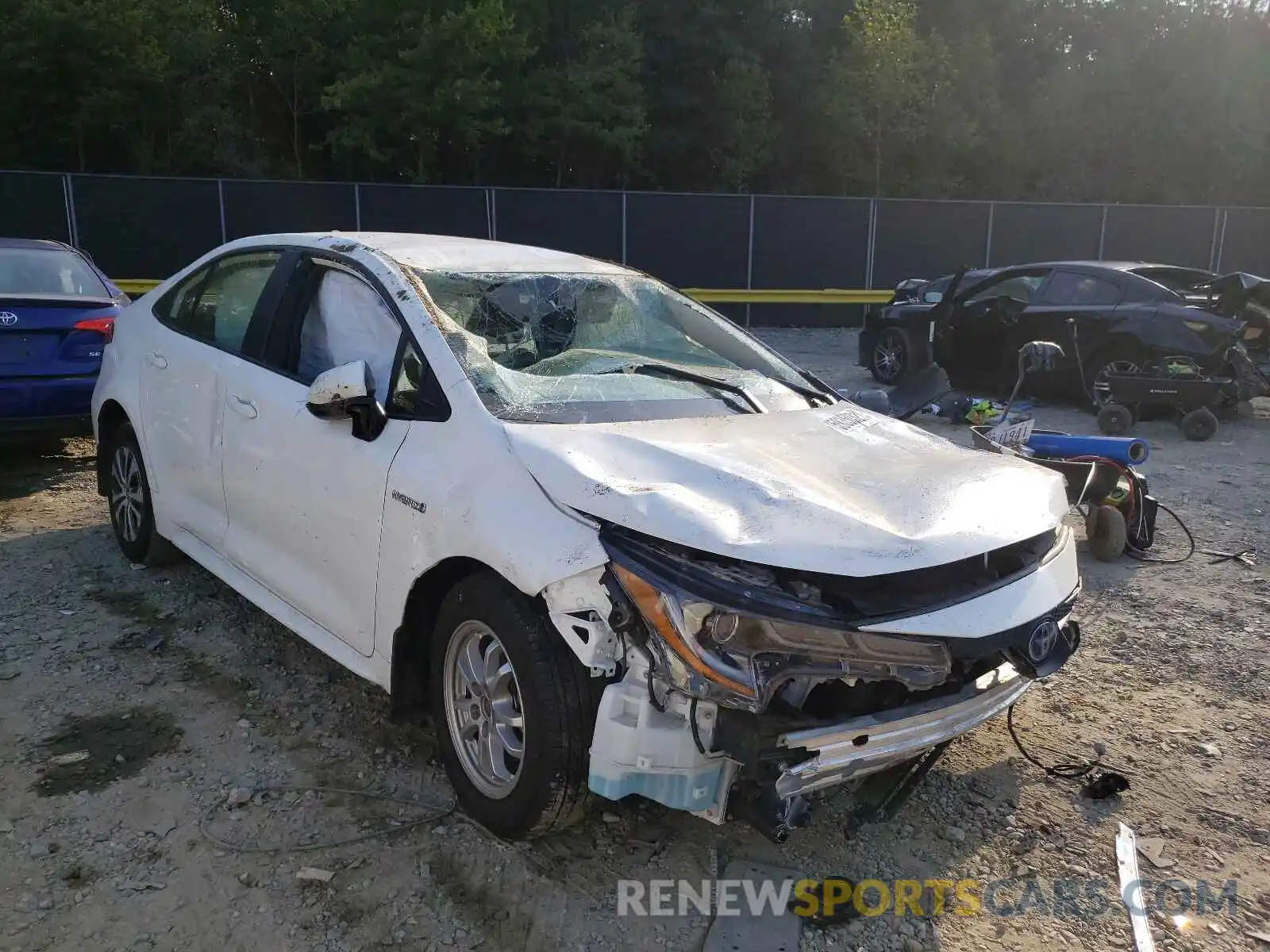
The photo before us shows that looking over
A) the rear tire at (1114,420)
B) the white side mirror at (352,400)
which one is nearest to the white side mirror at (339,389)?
the white side mirror at (352,400)

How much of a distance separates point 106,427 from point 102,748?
92.1 inches

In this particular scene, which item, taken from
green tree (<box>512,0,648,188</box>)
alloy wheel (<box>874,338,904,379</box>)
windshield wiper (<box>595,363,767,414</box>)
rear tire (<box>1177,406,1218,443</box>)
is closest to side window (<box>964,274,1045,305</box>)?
alloy wheel (<box>874,338,904,379</box>)

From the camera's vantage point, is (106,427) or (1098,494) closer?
(106,427)

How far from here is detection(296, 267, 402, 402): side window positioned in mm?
3518

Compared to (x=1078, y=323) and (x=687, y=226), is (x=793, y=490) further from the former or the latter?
(x=687, y=226)

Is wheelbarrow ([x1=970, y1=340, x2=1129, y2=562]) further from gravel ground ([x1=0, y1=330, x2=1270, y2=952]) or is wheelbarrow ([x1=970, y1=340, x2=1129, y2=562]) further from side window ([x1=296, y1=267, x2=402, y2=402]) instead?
side window ([x1=296, y1=267, x2=402, y2=402])

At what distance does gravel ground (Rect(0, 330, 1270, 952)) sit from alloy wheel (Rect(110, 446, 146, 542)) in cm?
43

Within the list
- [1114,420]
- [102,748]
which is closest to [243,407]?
[102,748]

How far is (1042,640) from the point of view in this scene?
9.65 ft

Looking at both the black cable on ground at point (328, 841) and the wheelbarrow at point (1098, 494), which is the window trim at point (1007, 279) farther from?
the black cable on ground at point (328, 841)

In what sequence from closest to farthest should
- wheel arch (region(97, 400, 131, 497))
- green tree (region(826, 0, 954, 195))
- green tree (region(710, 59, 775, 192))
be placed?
wheel arch (region(97, 400, 131, 497))
green tree (region(710, 59, 775, 192))
green tree (region(826, 0, 954, 195))

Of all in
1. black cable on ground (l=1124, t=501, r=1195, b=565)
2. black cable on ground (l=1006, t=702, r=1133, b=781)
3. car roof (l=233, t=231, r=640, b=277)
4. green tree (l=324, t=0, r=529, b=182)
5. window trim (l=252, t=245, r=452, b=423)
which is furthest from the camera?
green tree (l=324, t=0, r=529, b=182)

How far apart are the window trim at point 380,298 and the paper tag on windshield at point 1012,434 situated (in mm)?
3817

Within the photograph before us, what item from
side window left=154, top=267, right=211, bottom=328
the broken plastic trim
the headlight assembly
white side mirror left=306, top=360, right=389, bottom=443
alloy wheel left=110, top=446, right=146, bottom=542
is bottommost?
alloy wheel left=110, top=446, right=146, bottom=542
